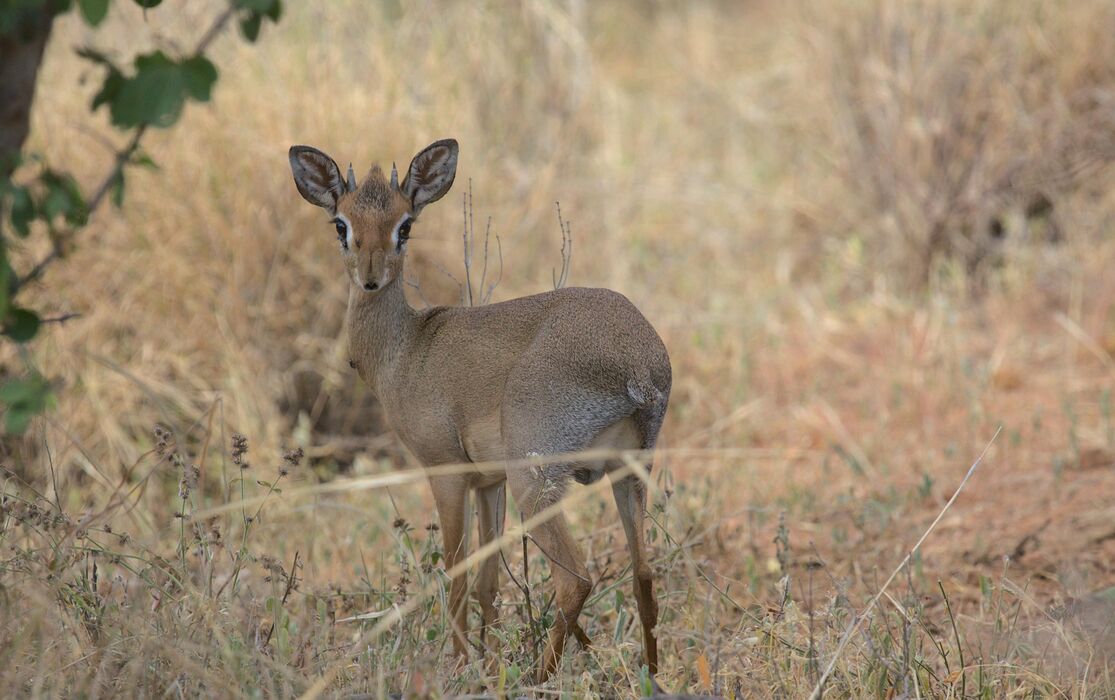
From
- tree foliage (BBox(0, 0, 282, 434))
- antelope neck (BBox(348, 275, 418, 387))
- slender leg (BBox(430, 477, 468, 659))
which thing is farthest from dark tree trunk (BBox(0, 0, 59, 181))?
slender leg (BBox(430, 477, 468, 659))

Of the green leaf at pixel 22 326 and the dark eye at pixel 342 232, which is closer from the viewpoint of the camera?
the green leaf at pixel 22 326

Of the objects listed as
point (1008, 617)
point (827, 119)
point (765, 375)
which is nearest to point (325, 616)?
point (1008, 617)

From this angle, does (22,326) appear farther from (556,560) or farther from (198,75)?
(556,560)

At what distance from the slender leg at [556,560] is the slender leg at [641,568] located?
16cm

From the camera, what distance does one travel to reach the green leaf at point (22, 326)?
10.1 ft

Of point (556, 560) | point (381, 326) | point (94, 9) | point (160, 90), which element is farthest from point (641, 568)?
point (94, 9)

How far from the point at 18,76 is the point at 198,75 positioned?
2.43ft

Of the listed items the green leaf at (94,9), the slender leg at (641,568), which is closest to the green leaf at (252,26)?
the green leaf at (94,9)

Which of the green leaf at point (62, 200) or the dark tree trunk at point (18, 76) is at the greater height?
the dark tree trunk at point (18, 76)

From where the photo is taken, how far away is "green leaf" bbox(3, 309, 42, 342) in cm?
306

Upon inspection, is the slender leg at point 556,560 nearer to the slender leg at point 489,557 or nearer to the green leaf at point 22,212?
the slender leg at point 489,557

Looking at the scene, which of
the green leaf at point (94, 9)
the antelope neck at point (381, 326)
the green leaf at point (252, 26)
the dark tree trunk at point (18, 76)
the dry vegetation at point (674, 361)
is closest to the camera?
the green leaf at point (94, 9)

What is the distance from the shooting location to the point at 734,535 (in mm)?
5449

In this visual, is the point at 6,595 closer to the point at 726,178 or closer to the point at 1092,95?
the point at 1092,95
